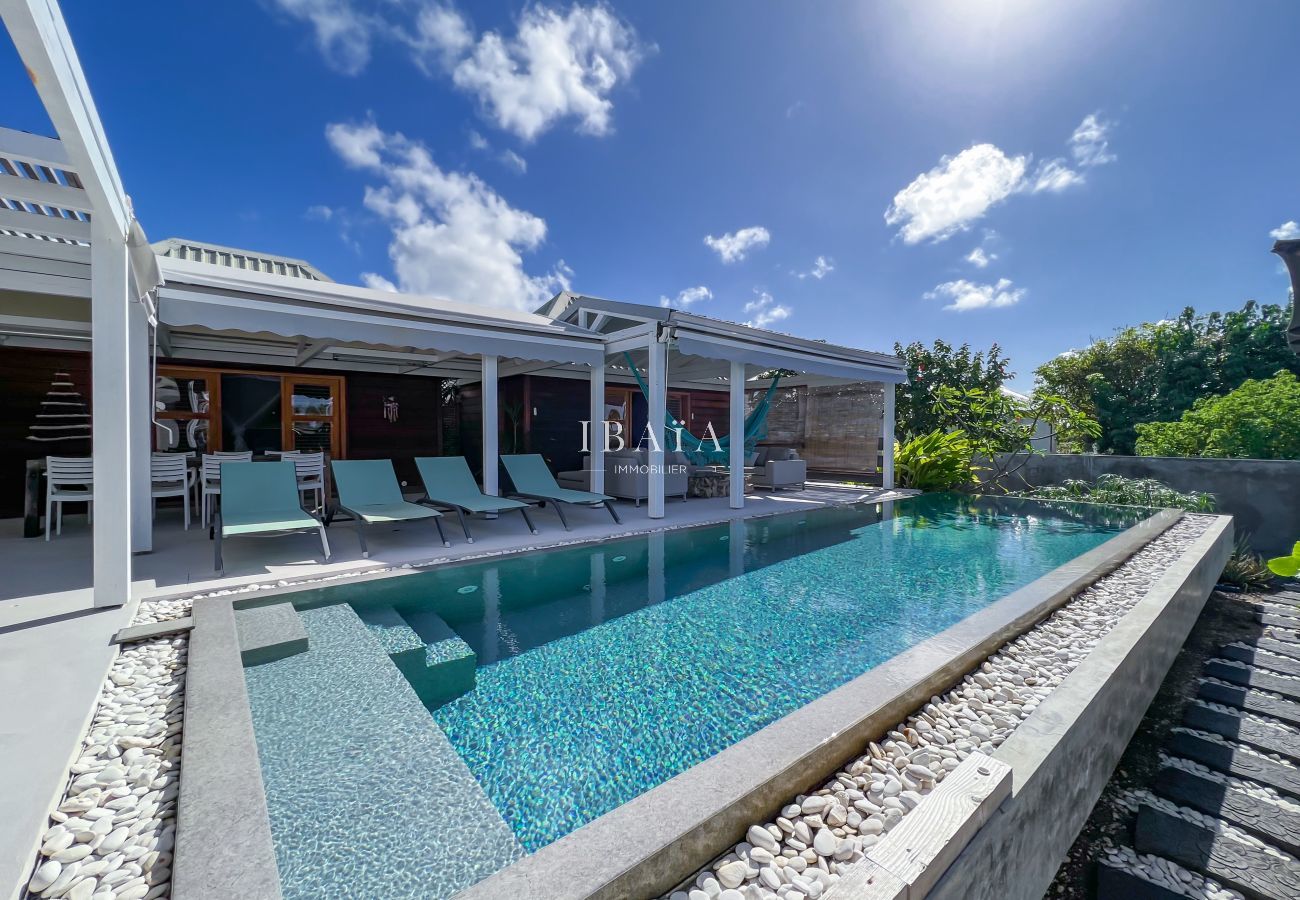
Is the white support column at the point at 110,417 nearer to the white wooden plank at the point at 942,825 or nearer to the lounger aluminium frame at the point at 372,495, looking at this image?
the lounger aluminium frame at the point at 372,495

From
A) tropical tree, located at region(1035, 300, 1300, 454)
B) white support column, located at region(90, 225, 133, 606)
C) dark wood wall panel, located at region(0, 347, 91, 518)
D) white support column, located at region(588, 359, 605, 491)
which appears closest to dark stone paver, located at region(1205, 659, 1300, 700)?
white support column, located at region(588, 359, 605, 491)

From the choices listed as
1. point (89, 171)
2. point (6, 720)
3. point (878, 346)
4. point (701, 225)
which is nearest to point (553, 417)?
point (701, 225)

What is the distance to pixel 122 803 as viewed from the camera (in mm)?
1897

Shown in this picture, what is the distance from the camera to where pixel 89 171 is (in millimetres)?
3088

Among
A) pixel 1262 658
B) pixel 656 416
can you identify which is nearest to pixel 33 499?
Result: pixel 656 416

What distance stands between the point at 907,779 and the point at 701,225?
13.5m

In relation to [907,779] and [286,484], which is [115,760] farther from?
[286,484]

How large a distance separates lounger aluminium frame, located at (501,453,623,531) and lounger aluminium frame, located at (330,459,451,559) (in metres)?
1.53

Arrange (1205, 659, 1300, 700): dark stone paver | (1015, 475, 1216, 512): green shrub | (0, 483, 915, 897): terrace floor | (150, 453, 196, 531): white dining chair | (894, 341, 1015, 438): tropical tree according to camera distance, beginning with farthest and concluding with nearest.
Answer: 1. (894, 341, 1015, 438): tropical tree
2. (1015, 475, 1216, 512): green shrub
3. (150, 453, 196, 531): white dining chair
4. (1205, 659, 1300, 700): dark stone paver
5. (0, 483, 915, 897): terrace floor

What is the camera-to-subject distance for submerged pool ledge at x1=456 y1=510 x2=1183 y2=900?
1.47m

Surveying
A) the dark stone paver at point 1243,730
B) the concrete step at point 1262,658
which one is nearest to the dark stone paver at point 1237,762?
the dark stone paver at point 1243,730

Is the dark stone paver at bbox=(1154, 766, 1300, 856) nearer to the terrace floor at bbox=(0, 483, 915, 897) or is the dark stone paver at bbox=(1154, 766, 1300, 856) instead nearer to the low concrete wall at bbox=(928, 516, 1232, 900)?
the low concrete wall at bbox=(928, 516, 1232, 900)

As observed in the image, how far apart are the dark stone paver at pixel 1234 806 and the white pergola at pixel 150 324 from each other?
604cm

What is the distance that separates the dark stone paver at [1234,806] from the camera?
2.61m
